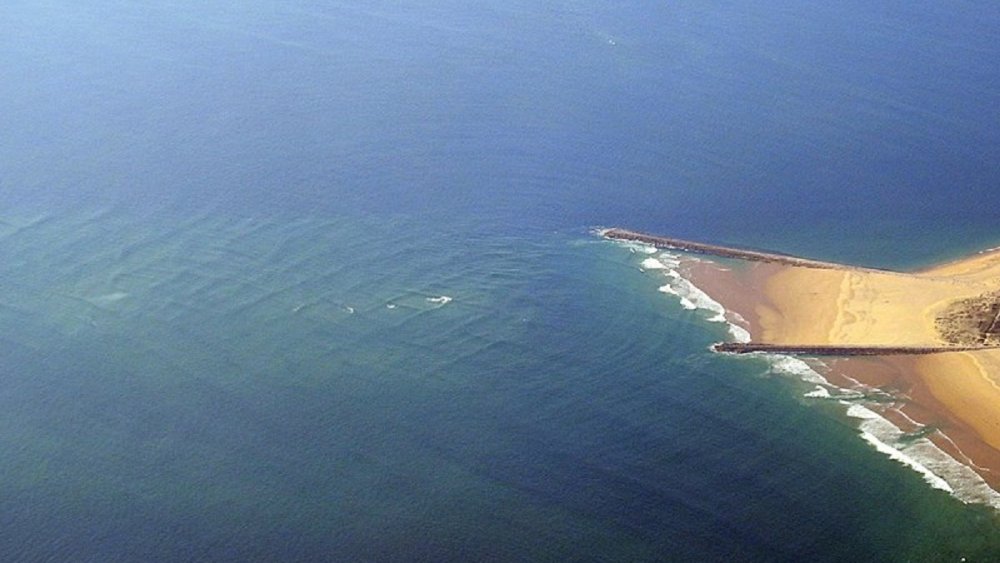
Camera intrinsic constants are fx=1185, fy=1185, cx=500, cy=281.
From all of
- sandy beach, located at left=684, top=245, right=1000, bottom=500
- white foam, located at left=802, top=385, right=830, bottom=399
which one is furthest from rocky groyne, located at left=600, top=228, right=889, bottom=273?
white foam, located at left=802, top=385, right=830, bottom=399

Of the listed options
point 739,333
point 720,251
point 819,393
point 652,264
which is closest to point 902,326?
point 819,393

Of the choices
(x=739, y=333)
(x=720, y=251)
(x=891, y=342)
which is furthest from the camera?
(x=720, y=251)

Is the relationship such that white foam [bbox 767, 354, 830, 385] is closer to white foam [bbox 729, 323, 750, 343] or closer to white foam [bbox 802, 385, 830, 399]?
white foam [bbox 802, 385, 830, 399]

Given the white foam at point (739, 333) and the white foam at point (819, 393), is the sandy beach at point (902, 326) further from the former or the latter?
the white foam at point (819, 393)

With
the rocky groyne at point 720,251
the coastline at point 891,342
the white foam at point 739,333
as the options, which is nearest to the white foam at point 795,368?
the coastline at point 891,342

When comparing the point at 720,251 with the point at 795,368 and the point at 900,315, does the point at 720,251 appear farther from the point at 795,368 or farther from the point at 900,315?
the point at 795,368

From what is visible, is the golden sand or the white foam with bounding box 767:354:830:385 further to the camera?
the white foam with bounding box 767:354:830:385

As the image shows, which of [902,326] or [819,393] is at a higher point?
[902,326]
